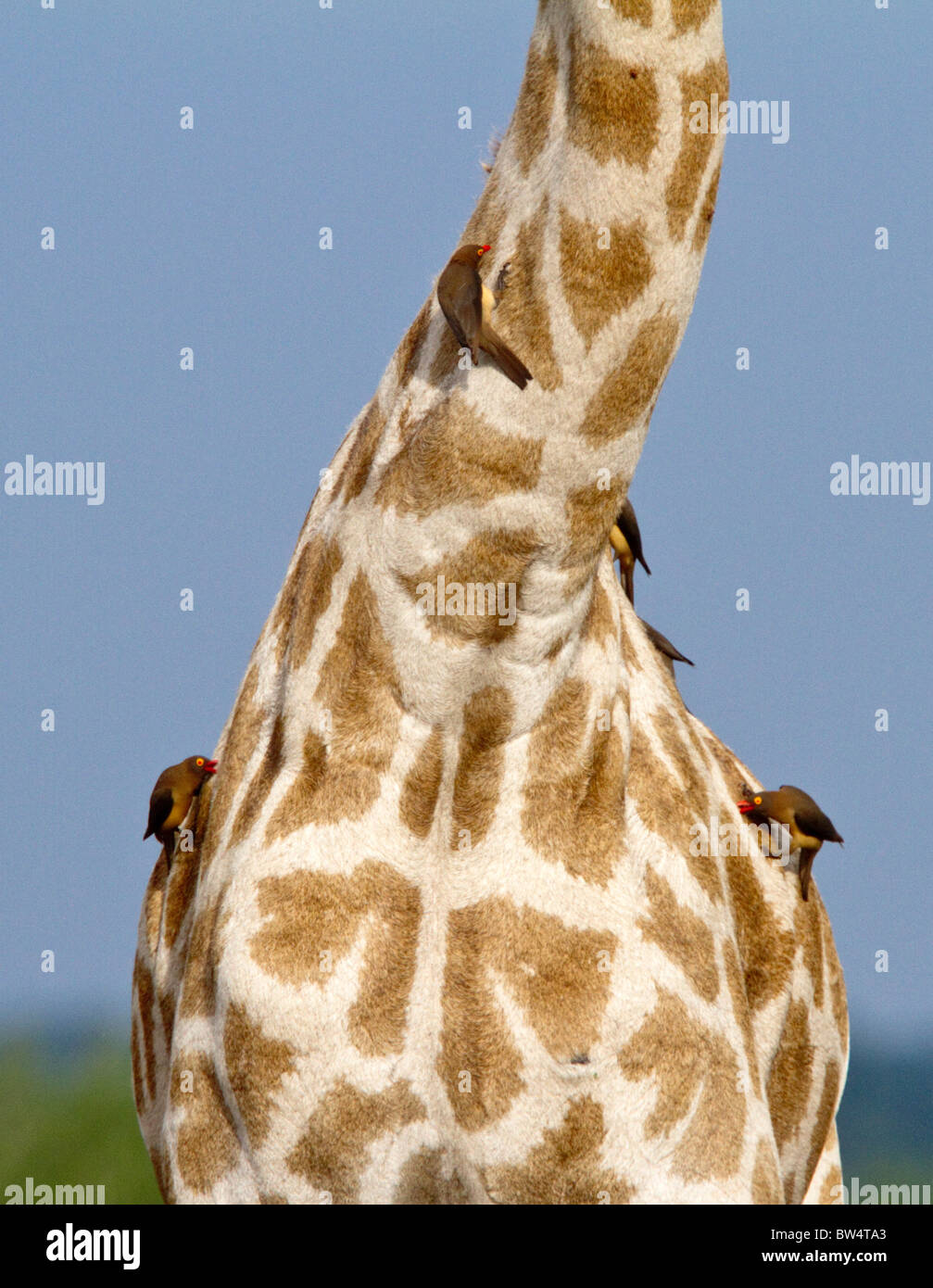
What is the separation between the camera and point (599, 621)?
471 cm

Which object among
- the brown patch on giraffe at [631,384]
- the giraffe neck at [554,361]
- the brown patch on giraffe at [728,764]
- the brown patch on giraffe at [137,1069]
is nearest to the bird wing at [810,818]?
the brown patch on giraffe at [728,764]

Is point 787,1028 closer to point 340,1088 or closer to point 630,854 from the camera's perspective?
point 630,854

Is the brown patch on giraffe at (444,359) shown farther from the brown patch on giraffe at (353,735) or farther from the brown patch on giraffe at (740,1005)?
the brown patch on giraffe at (740,1005)

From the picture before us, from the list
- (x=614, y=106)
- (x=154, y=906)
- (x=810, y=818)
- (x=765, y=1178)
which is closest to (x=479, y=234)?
(x=614, y=106)

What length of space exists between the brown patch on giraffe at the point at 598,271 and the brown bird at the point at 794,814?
1762mm

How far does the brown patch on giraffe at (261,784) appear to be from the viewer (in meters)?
4.64

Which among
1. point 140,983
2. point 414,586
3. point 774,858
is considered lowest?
point 140,983

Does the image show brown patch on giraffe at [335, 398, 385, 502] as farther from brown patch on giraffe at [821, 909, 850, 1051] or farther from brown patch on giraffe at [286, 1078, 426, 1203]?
brown patch on giraffe at [821, 909, 850, 1051]

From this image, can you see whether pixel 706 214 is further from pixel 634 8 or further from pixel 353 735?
pixel 353 735
